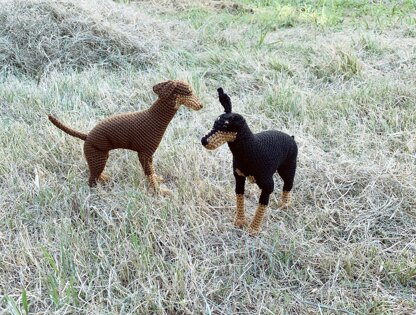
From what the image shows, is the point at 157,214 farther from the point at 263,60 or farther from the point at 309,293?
the point at 263,60

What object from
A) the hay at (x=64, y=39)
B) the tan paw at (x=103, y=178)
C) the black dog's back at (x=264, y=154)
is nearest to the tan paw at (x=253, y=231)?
the black dog's back at (x=264, y=154)

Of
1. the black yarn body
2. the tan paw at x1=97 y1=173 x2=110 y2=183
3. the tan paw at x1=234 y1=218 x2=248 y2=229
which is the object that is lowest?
the tan paw at x1=97 y1=173 x2=110 y2=183

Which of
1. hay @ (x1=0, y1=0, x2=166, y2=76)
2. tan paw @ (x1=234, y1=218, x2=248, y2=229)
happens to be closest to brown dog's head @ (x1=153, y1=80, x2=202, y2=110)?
→ tan paw @ (x1=234, y1=218, x2=248, y2=229)

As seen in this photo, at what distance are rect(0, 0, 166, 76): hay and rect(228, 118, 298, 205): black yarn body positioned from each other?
2.33m

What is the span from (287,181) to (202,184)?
1.38 feet

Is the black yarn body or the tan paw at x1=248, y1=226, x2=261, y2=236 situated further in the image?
the tan paw at x1=248, y1=226, x2=261, y2=236

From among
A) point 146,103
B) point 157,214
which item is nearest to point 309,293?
point 157,214

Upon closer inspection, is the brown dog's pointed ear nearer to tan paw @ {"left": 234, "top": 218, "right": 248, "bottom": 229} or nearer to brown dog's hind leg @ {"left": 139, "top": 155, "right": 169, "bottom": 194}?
brown dog's hind leg @ {"left": 139, "top": 155, "right": 169, "bottom": 194}

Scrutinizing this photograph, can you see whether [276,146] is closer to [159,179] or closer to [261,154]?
[261,154]

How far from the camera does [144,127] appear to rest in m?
1.94

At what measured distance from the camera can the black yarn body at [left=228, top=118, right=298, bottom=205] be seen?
5.50 ft

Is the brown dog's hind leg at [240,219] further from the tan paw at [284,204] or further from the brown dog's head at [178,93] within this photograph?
the brown dog's head at [178,93]

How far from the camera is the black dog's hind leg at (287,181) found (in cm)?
191

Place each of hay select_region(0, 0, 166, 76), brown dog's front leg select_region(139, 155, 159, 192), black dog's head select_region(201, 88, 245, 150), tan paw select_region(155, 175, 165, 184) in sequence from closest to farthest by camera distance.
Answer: black dog's head select_region(201, 88, 245, 150) < brown dog's front leg select_region(139, 155, 159, 192) < tan paw select_region(155, 175, 165, 184) < hay select_region(0, 0, 166, 76)
